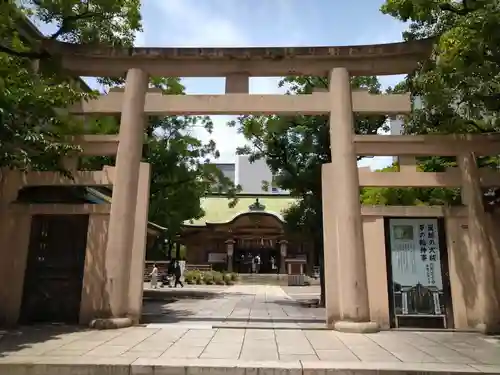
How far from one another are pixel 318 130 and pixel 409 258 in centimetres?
617

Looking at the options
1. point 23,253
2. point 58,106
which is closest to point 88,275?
point 23,253

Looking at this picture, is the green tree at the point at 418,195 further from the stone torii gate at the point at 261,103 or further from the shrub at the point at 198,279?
the shrub at the point at 198,279

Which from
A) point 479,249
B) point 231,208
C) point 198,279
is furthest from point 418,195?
point 231,208

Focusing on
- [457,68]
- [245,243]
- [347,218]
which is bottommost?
[347,218]

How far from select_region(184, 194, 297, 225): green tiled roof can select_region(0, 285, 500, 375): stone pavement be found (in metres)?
24.2

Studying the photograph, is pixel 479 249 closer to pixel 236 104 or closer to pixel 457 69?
pixel 457 69

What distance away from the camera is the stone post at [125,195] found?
851 cm

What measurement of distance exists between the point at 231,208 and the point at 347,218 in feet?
87.0

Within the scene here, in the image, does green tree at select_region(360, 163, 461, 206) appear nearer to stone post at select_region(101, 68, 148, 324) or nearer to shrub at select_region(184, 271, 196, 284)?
stone post at select_region(101, 68, 148, 324)

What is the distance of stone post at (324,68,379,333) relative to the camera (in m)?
8.24

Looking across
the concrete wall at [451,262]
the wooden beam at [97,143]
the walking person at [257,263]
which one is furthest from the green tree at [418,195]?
the walking person at [257,263]

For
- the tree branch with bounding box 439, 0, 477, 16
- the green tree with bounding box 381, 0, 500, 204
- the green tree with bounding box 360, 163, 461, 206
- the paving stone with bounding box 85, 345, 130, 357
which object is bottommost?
the paving stone with bounding box 85, 345, 130, 357

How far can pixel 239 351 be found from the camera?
245 inches

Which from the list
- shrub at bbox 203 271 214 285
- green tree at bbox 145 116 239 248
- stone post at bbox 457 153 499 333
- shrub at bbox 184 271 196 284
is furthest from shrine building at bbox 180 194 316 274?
stone post at bbox 457 153 499 333
